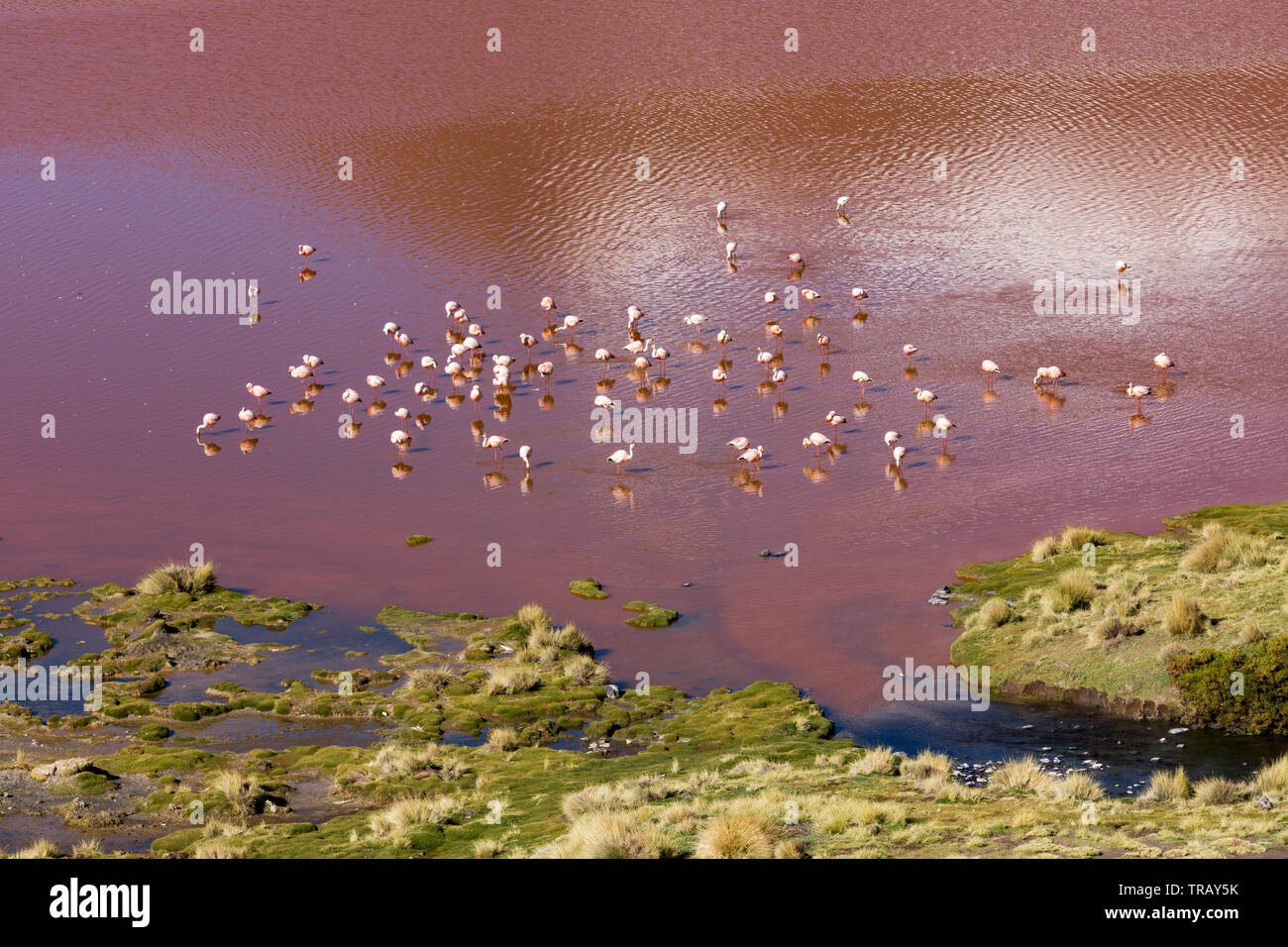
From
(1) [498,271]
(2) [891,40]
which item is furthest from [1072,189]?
(1) [498,271]

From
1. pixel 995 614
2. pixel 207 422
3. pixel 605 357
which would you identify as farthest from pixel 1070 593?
pixel 207 422

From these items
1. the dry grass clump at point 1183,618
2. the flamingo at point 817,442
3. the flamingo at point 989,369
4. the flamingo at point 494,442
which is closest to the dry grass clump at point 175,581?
the flamingo at point 494,442

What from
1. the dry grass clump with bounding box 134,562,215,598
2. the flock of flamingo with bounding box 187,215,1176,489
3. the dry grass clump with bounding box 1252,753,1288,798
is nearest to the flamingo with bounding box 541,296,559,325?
the flock of flamingo with bounding box 187,215,1176,489

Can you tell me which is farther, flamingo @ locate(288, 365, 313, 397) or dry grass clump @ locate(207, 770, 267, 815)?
flamingo @ locate(288, 365, 313, 397)

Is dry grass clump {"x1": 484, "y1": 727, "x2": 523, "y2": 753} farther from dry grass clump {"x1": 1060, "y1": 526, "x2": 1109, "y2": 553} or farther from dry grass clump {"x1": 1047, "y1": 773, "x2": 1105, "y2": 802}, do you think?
dry grass clump {"x1": 1060, "y1": 526, "x2": 1109, "y2": 553}

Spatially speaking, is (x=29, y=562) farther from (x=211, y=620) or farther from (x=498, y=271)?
(x=498, y=271)

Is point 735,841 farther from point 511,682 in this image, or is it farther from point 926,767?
point 511,682
